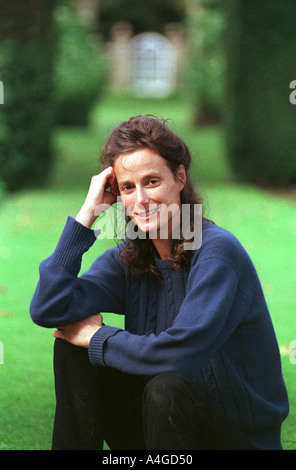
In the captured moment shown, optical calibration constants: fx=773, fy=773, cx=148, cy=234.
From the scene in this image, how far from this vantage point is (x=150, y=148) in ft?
9.22

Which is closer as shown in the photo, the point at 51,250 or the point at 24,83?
the point at 51,250

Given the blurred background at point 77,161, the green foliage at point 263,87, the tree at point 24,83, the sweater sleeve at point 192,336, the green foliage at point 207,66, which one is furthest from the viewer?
the green foliage at point 207,66

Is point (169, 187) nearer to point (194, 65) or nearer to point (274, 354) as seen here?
point (274, 354)

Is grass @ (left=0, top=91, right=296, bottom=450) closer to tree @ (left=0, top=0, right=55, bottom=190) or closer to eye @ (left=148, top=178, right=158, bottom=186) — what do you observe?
eye @ (left=148, top=178, right=158, bottom=186)

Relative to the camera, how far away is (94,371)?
277cm

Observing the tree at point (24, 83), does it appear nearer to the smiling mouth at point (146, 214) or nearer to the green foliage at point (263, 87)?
the green foliage at point (263, 87)

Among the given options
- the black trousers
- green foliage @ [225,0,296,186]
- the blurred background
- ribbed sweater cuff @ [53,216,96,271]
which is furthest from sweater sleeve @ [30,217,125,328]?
green foliage @ [225,0,296,186]

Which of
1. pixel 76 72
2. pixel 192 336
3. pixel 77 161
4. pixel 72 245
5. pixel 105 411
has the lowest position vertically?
pixel 77 161

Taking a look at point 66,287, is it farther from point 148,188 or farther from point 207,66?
point 207,66

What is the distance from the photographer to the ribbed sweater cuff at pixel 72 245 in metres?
2.85

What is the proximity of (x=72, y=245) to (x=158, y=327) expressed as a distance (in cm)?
45

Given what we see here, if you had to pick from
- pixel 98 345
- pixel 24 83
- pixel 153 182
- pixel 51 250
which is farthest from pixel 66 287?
pixel 24 83

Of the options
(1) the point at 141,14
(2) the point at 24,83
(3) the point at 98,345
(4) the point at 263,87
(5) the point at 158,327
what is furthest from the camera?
(1) the point at 141,14

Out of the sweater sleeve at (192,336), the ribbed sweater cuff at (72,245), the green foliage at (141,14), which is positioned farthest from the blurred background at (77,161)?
the green foliage at (141,14)
